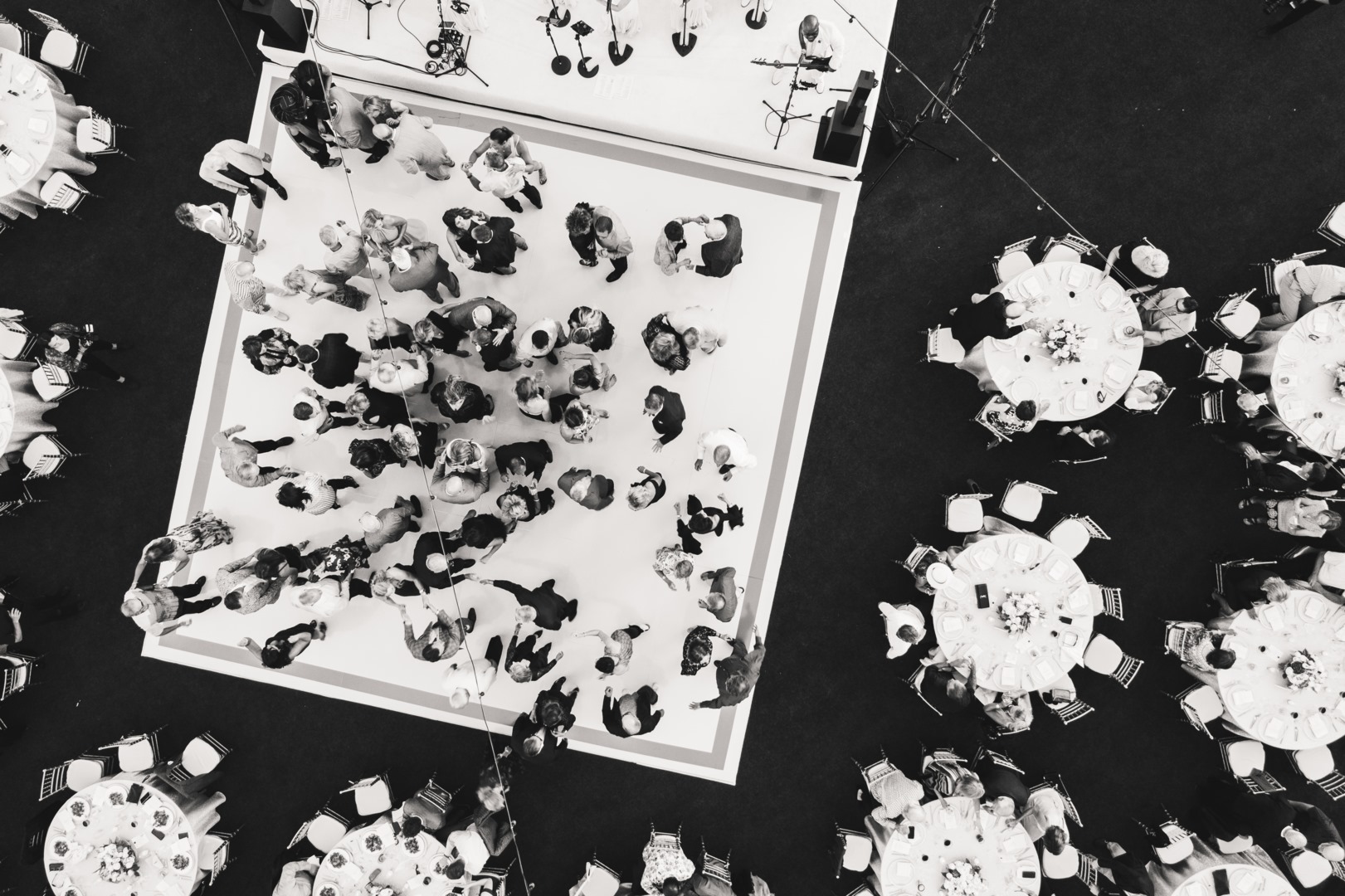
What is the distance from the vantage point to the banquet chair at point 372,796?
615cm

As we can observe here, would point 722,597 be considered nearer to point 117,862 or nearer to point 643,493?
point 643,493

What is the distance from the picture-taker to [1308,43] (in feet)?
20.9

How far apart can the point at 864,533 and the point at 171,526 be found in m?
6.65

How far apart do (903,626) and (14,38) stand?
937 cm

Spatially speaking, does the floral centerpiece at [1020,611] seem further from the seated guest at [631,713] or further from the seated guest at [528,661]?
the seated guest at [528,661]

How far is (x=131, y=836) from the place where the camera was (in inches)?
234

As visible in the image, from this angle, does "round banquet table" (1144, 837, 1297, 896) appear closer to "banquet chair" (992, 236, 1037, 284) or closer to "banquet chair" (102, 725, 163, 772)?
"banquet chair" (992, 236, 1037, 284)

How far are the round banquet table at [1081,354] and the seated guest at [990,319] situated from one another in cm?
10

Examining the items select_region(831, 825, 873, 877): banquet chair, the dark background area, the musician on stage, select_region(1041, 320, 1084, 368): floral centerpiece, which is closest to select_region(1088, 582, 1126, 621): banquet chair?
the dark background area

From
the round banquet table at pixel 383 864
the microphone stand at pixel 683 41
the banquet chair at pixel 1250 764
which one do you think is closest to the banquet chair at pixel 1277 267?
the banquet chair at pixel 1250 764

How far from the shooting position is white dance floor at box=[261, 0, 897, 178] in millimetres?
6219

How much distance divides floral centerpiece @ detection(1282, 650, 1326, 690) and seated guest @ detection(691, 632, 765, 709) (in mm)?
4546

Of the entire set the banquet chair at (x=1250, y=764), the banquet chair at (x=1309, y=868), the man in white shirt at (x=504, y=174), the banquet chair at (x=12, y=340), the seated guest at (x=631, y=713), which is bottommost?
the banquet chair at (x=1309, y=868)

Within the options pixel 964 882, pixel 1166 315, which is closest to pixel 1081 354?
pixel 1166 315
